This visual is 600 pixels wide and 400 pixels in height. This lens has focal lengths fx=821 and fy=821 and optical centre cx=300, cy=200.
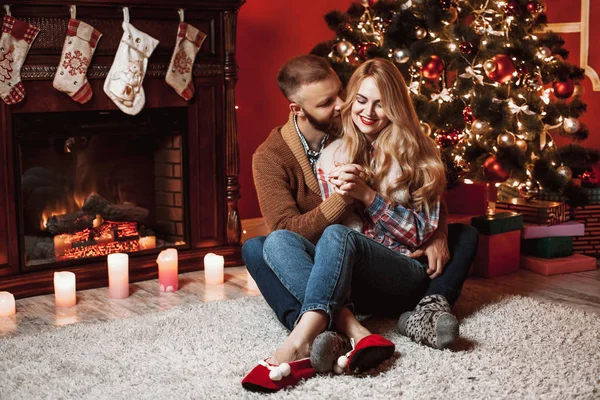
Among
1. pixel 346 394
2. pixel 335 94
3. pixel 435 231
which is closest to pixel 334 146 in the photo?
pixel 335 94

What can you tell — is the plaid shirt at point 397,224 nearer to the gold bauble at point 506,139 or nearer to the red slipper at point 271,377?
the red slipper at point 271,377

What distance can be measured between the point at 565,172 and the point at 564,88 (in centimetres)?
39

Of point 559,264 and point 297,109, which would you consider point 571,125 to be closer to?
point 559,264

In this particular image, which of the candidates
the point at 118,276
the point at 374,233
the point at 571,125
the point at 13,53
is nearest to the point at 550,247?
the point at 571,125

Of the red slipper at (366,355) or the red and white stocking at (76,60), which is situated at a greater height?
the red and white stocking at (76,60)

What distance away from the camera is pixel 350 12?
3.93m

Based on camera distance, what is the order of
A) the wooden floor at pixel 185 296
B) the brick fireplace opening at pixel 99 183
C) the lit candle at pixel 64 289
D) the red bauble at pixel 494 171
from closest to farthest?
the wooden floor at pixel 185 296 < the lit candle at pixel 64 289 < the brick fireplace opening at pixel 99 183 < the red bauble at pixel 494 171

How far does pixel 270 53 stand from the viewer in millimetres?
4246

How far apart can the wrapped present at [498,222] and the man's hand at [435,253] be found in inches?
30.3

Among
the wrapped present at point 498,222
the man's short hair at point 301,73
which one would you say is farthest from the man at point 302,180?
the wrapped present at point 498,222

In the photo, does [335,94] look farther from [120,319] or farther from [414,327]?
[120,319]

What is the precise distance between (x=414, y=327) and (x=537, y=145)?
65.0 inches

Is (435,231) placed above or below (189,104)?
below

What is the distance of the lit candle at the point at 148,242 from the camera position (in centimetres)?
362
